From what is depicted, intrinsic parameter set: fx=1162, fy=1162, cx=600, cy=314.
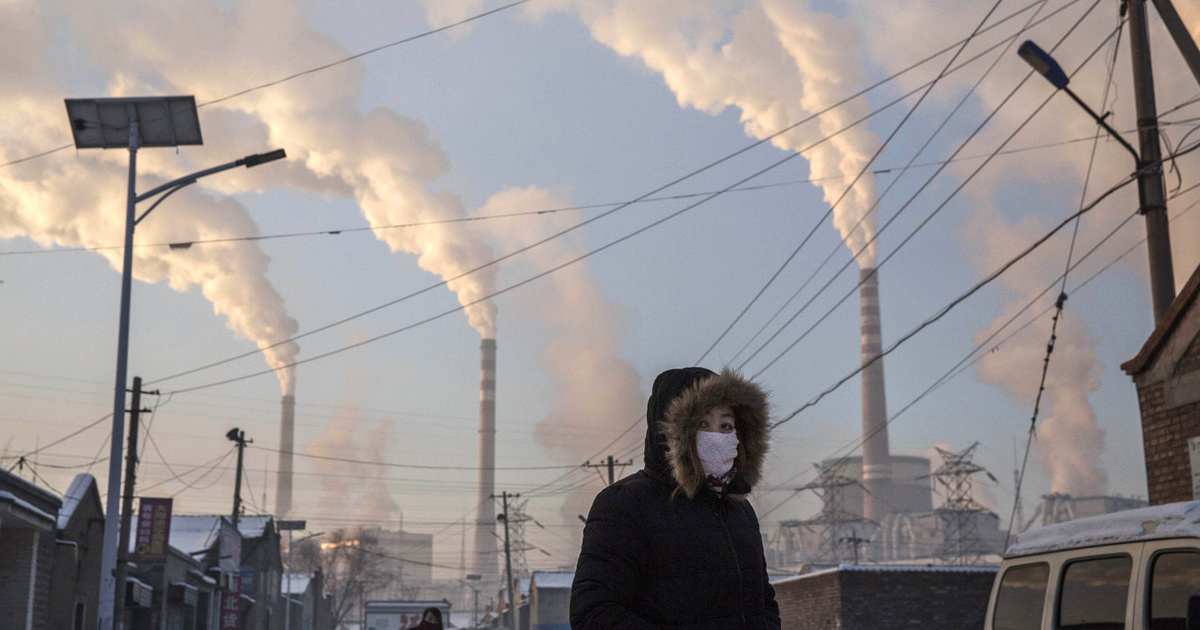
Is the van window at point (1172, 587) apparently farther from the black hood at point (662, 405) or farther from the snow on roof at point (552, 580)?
the snow on roof at point (552, 580)

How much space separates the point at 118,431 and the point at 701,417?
17.2 meters

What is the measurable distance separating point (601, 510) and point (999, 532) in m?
178

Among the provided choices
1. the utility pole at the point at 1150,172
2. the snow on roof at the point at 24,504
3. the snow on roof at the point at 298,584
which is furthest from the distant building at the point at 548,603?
the utility pole at the point at 1150,172

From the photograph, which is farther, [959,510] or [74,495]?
[959,510]

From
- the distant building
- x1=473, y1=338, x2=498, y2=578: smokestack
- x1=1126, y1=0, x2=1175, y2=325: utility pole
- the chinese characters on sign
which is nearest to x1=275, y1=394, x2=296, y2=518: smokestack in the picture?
x1=473, y1=338, x2=498, y2=578: smokestack

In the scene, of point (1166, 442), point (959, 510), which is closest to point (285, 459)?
point (959, 510)

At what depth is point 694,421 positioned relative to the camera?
3.21 metres

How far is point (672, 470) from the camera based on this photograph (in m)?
3.24

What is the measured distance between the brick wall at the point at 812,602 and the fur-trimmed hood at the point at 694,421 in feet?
68.5

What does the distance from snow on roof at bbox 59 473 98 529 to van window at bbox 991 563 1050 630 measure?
73.5 feet

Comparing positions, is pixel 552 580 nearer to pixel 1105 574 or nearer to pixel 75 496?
pixel 75 496

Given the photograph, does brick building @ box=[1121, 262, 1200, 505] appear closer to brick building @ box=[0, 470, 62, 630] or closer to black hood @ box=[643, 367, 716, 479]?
black hood @ box=[643, 367, 716, 479]

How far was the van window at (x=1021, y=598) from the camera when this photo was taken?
7.07 m

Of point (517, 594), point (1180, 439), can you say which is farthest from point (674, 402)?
point (517, 594)
